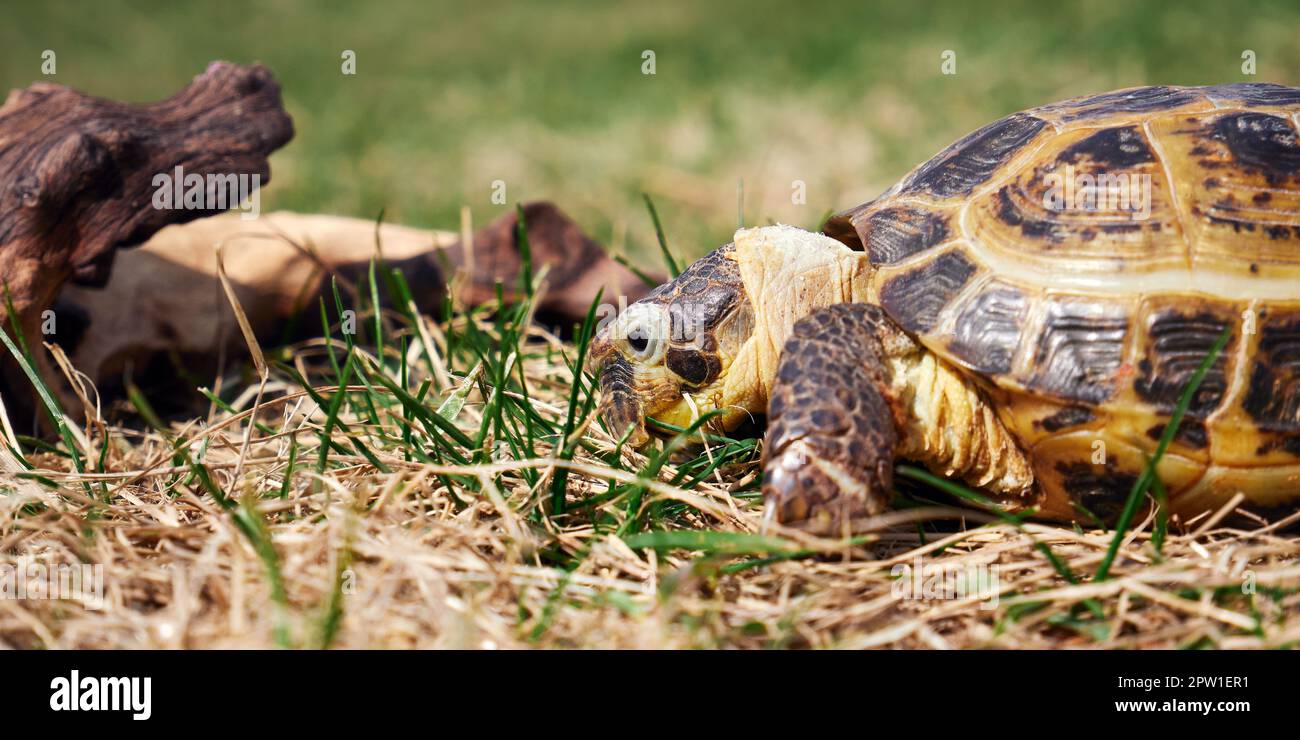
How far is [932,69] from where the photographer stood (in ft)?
30.5

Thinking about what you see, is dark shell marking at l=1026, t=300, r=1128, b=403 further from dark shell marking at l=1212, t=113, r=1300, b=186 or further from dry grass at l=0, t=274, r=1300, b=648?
dark shell marking at l=1212, t=113, r=1300, b=186

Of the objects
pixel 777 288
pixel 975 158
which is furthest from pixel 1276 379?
pixel 777 288

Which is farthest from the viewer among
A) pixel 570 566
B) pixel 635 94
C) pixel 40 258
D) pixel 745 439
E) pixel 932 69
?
pixel 635 94

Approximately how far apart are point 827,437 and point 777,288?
0.63m

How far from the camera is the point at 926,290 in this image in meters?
2.42

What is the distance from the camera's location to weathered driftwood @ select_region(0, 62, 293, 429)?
3152 millimetres

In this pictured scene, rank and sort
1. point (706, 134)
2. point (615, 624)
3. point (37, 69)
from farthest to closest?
point (37, 69) → point (706, 134) → point (615, 624)

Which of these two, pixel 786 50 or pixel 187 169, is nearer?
pixel 187 169

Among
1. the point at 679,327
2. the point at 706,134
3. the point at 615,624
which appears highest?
the point at 706,134

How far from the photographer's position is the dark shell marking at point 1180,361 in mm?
2211

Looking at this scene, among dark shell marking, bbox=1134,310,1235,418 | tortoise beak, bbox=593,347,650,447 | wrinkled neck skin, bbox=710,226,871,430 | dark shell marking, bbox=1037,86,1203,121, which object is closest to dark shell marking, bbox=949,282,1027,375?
dark shell marking, bbox=1134,310,1235,418

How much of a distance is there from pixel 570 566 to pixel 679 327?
746mm

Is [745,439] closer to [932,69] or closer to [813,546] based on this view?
[813,546]
